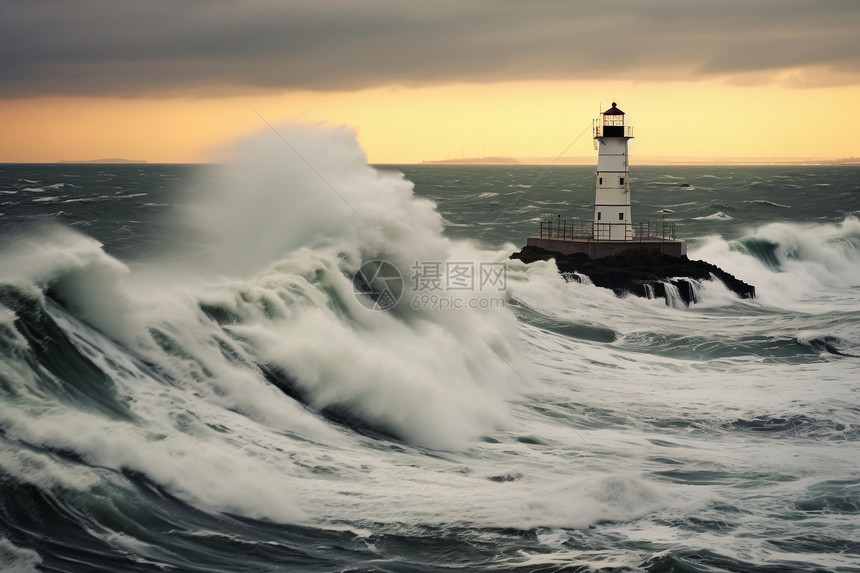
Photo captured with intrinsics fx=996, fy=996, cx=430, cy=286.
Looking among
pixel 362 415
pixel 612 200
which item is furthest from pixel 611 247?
pixel 362 415

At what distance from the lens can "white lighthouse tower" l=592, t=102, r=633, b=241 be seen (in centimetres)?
2867

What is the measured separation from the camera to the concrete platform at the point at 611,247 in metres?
27.7

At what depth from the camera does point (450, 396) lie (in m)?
12.2

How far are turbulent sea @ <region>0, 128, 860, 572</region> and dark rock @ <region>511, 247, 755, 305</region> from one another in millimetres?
5670

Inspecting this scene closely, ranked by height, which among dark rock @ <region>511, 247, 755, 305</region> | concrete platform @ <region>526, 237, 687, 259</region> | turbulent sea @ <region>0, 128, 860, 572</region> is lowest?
turbulent sea @ <region>0, 128, 860, 572</region>

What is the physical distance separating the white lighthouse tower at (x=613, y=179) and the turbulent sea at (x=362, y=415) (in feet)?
31.0

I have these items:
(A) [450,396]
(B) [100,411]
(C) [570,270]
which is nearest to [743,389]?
(A) [450,396]

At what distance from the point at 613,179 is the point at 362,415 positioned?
1940 cm

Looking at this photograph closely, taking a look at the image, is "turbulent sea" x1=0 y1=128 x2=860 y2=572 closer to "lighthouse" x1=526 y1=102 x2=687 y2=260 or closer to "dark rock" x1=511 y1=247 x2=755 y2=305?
"dark rock" x1=511 y1=247 x2=755 y2=305

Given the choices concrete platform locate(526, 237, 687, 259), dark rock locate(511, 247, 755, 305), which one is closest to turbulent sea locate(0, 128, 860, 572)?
dark rock locate(511, 247, 755, 305)

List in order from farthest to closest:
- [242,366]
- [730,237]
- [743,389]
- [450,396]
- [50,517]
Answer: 1. [730,237]
2. [743,389]
3. [450,396]
4. [242,366]
5. [50,517]

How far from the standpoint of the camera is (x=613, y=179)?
28719 mm

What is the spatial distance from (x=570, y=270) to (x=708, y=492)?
17.2m

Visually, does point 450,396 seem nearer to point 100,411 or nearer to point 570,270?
point 100,411
